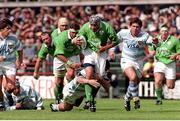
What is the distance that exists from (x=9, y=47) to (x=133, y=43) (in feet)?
9.38

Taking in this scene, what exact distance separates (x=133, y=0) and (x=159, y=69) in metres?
8.52

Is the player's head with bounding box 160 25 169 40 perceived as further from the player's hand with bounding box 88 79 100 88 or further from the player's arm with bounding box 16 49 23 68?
the player's hand with bounding box 88 79 100 88

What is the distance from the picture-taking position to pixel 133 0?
100 ft

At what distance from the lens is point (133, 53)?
61.5 feet

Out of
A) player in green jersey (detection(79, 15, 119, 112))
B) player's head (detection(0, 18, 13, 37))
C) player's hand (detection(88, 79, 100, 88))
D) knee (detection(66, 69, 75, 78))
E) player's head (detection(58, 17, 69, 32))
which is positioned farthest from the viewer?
player's head (detection(58, 17, 69, 32))

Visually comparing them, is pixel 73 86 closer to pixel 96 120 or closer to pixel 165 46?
pixel 96 120

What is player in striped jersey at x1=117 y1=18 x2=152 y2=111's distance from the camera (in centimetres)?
1800

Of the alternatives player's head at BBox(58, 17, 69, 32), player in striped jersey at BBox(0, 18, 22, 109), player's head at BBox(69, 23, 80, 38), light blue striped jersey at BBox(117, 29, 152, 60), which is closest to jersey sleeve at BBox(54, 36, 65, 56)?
player's head at BBox(69, 23, 80, 38)

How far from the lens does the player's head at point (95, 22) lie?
1734cm

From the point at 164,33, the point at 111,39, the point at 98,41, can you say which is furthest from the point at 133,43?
the point at 164,33

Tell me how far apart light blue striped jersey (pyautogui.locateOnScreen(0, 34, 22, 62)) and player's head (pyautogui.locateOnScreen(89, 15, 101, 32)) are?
1.99 m

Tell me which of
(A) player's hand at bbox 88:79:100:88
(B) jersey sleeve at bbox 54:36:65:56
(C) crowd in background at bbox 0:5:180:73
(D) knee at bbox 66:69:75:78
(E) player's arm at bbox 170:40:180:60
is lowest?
(A) player's hand at bbox 88:79:100:88

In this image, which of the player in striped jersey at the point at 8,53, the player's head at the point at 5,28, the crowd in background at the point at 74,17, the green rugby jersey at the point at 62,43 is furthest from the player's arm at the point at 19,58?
the crowd in background at the point at 74,17

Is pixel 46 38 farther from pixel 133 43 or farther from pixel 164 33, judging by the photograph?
pixel 164 33
